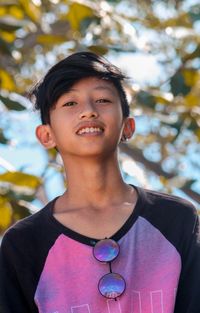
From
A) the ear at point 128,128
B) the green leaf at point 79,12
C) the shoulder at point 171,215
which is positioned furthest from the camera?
the green leaf at point 79,12

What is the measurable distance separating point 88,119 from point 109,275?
0.92 ft

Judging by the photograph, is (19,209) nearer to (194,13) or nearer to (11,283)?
(194,13)

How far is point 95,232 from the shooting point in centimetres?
161

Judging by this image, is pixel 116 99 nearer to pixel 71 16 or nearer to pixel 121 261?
pixel 121 261

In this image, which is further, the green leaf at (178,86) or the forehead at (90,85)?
the green leaf at (178,86)

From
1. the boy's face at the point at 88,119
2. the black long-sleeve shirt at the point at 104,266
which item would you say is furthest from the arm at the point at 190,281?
the boy's face at the point at 88,119

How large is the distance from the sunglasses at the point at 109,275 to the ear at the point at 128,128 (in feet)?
0.80

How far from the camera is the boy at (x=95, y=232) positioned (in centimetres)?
155

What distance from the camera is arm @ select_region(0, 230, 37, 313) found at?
1.58m

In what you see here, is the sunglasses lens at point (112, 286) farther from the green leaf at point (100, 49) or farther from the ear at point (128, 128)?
the green leaf at point (100, 49)

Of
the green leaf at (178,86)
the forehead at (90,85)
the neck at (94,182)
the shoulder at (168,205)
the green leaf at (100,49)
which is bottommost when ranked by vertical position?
the shoulder at (168,205)

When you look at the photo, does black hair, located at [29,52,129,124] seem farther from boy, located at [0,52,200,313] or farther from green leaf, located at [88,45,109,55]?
green leaf, located at [88,45,109,55]

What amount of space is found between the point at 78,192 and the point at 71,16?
1044mm

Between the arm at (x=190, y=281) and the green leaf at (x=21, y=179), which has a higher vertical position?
the green leaf at (x=21, y=179)
